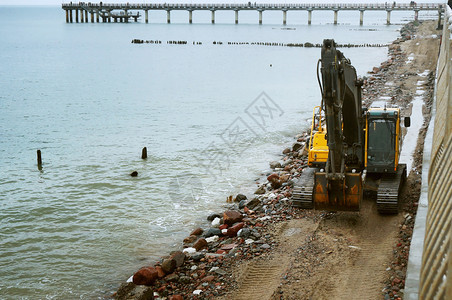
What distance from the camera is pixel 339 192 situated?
43.1 feet

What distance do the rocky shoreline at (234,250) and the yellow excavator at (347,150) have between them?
2.61 ft

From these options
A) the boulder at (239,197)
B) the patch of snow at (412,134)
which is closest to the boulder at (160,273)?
the boulder at (239,197)

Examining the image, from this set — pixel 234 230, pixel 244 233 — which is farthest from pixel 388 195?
pixel 234 230

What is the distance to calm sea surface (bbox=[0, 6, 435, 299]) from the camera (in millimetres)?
15188

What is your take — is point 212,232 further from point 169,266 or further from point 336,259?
point 336,259

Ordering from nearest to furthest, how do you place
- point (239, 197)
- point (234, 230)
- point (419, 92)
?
1. point (234, 230)
2. point (239, 197)
3. point (419, 92)

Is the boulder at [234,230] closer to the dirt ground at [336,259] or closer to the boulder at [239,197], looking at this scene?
the dirt ground at [336,259]

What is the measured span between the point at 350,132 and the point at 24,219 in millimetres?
10989

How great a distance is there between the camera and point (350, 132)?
561 inches

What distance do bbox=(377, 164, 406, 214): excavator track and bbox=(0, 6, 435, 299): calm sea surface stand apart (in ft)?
18.5

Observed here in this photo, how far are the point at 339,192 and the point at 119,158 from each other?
48.5 ft

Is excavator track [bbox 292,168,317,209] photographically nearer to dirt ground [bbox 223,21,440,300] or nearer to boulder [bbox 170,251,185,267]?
dirt ground [bbox 223,21,440,300]

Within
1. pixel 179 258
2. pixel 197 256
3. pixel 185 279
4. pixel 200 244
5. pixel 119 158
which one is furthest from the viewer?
pixel 119 158

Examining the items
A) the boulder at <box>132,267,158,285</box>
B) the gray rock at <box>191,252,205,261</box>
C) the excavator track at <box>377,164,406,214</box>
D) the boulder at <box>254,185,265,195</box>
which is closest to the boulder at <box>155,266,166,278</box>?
the boulder at <box>132,267,158,285</box>
